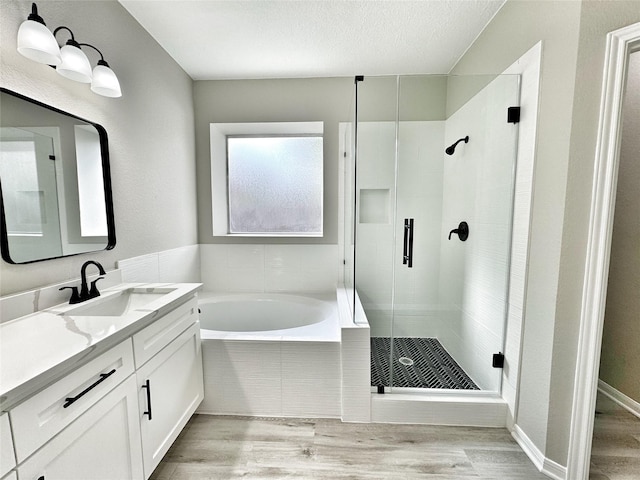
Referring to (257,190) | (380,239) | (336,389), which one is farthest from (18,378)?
(257,190)

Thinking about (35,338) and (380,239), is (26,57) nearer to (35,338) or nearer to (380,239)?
(35,338)

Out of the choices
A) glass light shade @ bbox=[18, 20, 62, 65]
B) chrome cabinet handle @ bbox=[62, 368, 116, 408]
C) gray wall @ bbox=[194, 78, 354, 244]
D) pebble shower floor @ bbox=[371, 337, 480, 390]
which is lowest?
pebble shower floor @ bbox=[371, 337, 480, 390]

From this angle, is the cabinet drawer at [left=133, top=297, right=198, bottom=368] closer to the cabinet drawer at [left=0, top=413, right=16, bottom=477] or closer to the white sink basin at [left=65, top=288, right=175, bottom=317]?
the white sink basin at [left=65, top=288, right=175, bottom=317]

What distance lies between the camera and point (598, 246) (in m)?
1.24

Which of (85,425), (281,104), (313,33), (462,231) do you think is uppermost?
(313,33)

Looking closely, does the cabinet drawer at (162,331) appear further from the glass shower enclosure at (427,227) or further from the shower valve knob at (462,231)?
the shower valve knob at (462,231)

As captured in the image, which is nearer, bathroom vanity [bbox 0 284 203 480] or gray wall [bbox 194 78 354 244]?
bathroom vanity [bbox 0 284 203 480]

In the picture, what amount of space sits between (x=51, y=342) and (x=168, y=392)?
67 centimetres

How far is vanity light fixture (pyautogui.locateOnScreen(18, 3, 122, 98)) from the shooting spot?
1115mm

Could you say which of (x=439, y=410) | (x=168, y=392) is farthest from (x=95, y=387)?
(x=439, y=410)

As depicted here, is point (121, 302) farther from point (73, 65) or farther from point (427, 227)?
point (427, 227)

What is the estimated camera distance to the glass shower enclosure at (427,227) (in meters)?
1.92

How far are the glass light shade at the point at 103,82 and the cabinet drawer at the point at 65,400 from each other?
131 cm

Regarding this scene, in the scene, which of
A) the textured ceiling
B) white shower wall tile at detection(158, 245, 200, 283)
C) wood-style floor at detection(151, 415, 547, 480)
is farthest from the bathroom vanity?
the textured ceiling
